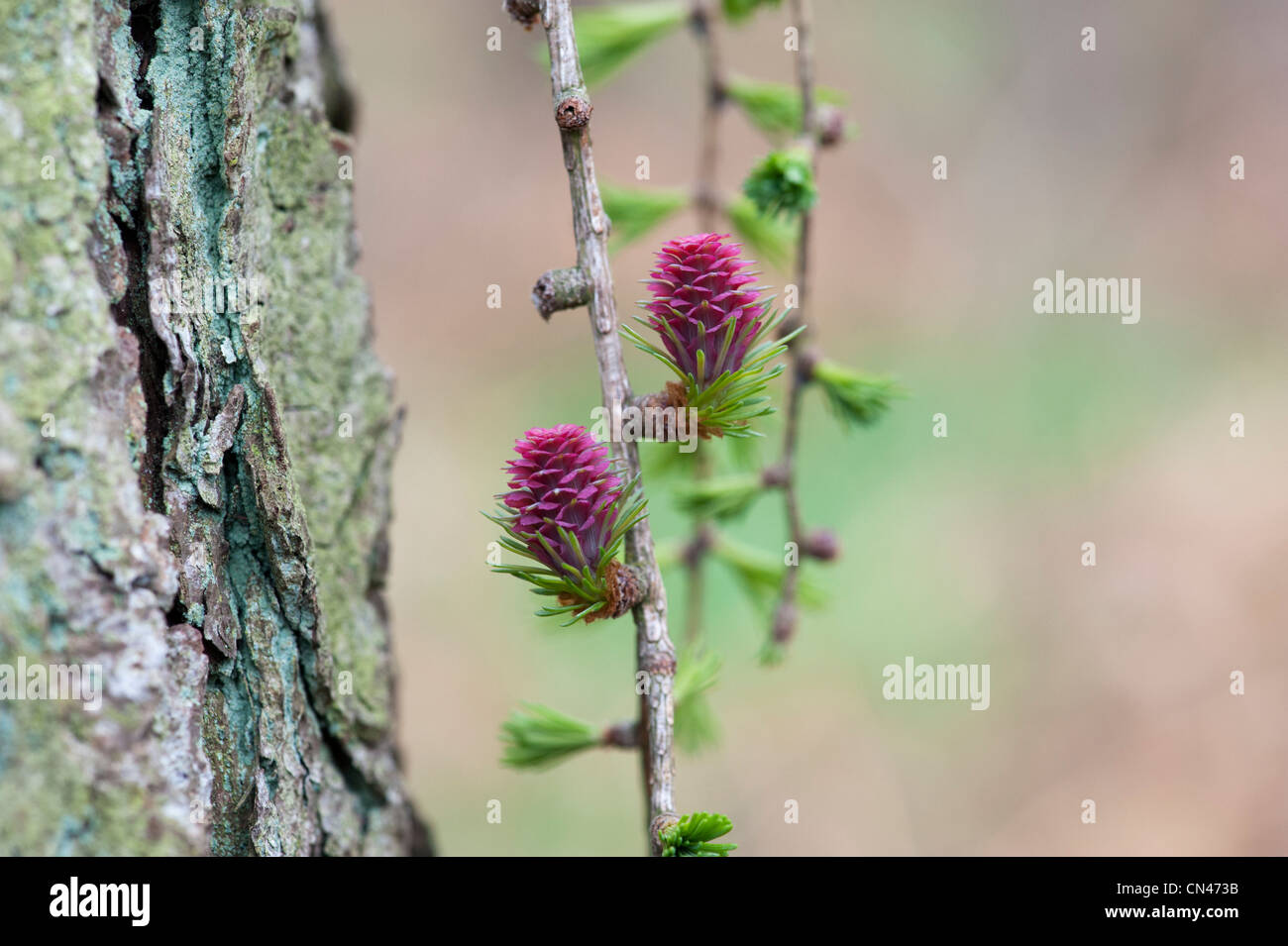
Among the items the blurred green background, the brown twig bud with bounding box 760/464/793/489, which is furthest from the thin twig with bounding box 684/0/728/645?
the blurred green background

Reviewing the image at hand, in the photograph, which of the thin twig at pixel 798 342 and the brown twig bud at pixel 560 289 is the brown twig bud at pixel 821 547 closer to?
the thin twig at pixel 798 342

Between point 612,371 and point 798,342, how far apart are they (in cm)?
33

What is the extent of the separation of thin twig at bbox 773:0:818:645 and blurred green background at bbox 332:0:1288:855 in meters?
0.39

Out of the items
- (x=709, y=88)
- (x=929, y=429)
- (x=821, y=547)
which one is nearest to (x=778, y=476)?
(x=821, y=547)

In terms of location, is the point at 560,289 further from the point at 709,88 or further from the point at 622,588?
the point at 709,88

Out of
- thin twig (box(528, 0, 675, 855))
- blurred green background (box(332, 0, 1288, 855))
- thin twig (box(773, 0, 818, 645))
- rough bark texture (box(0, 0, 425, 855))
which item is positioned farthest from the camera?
blurred green background (box(332, 0, 1288, 855))

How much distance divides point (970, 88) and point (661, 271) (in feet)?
8.57

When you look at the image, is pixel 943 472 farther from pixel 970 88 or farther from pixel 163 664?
pixel 163 664

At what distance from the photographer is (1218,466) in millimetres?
2191

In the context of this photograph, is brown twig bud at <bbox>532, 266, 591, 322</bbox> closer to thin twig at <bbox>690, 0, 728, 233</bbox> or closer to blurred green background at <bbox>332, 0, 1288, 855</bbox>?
thin twig at <bbox>690, 0, 728, 233</bbox>

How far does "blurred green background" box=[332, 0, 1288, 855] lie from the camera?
1.89 meters

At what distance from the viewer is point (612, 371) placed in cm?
65

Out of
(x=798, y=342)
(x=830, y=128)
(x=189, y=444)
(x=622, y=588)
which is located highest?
(x=830, y=128)
